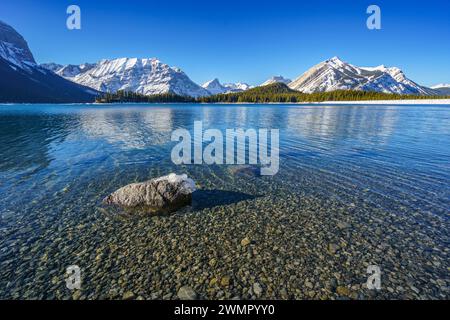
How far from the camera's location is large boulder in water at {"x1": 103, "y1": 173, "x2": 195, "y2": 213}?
1320 centimetres

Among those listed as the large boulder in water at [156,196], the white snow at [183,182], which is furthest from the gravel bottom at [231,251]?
the white snow at [183,182]

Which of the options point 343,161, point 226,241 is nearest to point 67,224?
point 226,241

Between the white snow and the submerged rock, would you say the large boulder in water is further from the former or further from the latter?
the submerged rock

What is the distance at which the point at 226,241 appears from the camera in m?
10.5

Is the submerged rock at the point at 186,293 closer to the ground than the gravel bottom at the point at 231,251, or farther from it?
closer to the ground

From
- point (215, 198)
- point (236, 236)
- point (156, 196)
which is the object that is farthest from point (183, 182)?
point (236, 236)

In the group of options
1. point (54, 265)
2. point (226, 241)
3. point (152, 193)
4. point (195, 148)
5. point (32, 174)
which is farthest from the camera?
point (195, 148)

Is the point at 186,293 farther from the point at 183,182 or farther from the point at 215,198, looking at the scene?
the point at 215,198

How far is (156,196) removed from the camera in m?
13.3

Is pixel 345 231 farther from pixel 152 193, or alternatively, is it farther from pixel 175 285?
pixel 152 193

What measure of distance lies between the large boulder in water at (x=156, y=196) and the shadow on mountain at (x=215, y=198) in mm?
780

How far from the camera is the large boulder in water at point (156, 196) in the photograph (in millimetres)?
13195

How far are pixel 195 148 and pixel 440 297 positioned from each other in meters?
26.2

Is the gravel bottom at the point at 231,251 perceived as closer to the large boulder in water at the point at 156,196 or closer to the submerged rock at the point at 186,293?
the submerged rock at the point at 186,293
